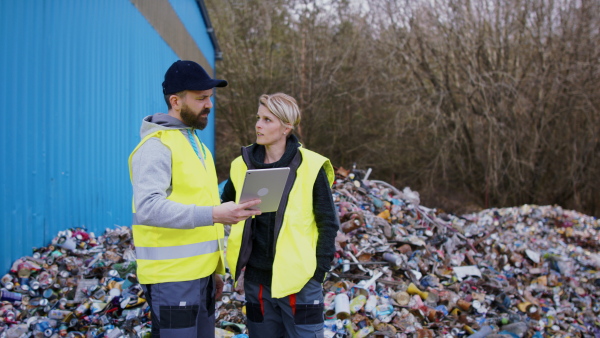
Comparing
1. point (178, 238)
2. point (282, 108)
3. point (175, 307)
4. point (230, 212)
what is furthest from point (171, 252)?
point (282, 108)

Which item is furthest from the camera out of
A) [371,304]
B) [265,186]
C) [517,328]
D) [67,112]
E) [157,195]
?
[67,112]

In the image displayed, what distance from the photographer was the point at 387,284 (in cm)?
518

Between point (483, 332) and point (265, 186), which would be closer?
point (265, 186)

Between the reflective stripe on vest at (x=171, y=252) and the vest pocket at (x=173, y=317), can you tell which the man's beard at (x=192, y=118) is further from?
the vest pocket at (x=173, y=317)

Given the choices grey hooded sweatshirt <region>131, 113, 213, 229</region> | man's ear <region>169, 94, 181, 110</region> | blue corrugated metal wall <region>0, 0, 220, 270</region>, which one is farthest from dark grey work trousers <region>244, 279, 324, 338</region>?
blue corrugated metal wall <region>0, 0, 220, 270</region>

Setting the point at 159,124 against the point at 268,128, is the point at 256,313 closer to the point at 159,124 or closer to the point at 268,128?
the point at 268,128

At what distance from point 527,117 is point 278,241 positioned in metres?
11.4

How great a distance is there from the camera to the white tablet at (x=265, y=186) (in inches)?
82.6

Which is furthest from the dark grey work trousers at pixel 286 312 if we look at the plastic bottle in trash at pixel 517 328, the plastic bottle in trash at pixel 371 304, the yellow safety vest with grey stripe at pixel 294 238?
the plastic bottle in trash at pixel 517 328

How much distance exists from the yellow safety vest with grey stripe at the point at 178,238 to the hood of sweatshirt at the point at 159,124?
0.04 m

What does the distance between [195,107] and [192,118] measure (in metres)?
0.06

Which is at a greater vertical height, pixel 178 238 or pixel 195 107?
pixel 195 107

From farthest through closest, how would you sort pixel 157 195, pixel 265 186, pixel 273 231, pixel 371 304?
pixel 371 304 → pixel 273 231 → pixel 265 186 → pixel 157 195

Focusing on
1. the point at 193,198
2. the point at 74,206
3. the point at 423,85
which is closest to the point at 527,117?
the point at 423,85
